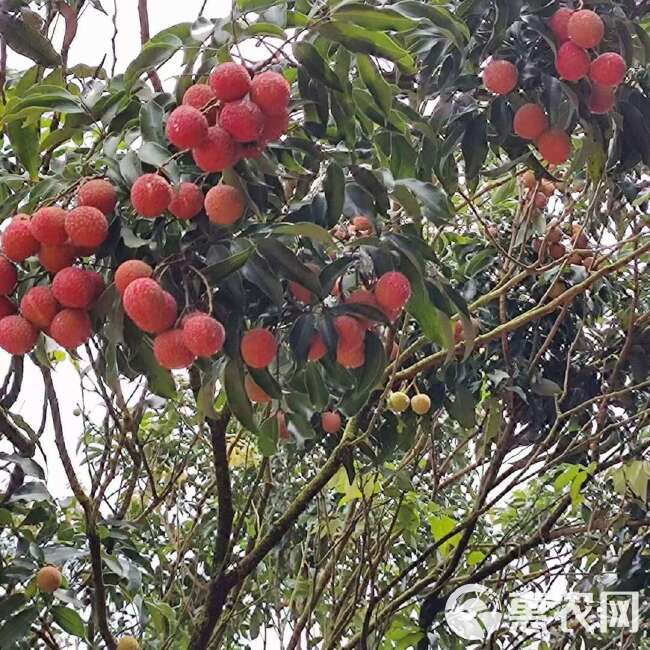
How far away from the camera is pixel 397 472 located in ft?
5.96

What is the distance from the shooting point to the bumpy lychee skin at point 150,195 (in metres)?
0.89

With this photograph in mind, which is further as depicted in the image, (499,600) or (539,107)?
(499,600)

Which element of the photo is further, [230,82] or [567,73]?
[567,73]

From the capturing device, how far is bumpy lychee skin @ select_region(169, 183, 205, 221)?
94 centimetres

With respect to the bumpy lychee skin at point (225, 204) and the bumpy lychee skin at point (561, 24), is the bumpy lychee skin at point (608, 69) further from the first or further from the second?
the bumpy lychee skin at point (225, 204)

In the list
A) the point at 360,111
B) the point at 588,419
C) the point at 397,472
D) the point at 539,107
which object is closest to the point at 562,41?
the point at 539,107

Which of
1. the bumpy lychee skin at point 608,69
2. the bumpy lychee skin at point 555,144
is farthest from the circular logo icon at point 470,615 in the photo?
the bumpy lychee skin at point 608,69

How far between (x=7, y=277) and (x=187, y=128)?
240 mm

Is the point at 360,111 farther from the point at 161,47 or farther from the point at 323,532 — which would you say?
the point at 323,532

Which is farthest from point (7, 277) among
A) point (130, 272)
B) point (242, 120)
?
point (242, 120)

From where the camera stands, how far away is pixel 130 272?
0.88 m

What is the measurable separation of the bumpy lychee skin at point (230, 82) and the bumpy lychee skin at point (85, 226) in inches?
6.3

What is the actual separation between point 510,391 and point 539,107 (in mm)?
878

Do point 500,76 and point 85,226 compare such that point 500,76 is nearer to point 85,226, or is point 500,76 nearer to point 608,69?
point 608,69
